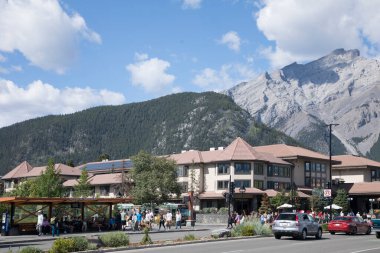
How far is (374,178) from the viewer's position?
328 ft

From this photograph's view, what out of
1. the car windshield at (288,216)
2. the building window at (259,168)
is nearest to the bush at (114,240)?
the car windshield at (288,216)

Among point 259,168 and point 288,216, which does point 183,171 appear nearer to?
point 259,168

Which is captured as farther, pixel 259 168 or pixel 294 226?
pixel 259 168

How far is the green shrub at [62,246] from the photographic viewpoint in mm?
22453

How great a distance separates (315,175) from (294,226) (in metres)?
58.7

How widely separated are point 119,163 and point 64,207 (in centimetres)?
5099

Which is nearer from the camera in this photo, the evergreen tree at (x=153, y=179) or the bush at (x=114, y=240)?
the bush at (x=114, y=240)

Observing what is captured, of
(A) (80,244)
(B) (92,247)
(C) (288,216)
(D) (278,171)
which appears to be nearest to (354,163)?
(D) (278,171)

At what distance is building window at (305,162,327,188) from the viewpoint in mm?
86750

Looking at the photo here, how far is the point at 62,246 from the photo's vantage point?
22.7 metres

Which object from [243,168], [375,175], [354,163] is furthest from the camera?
[375,175]

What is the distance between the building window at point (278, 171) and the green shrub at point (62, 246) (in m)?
58.4

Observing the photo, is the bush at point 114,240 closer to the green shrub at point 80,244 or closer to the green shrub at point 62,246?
→ the green shrub at point 80,244

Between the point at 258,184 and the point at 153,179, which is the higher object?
the point at 153,179
